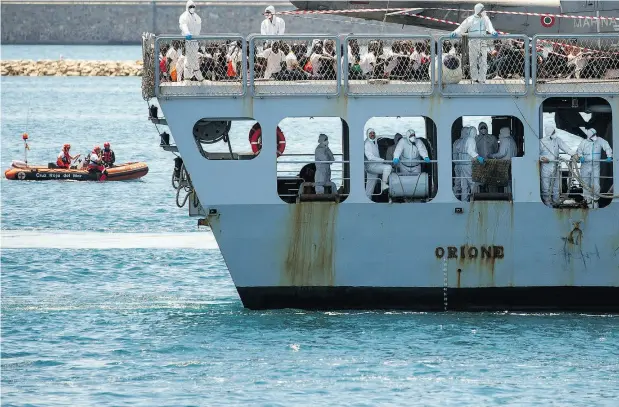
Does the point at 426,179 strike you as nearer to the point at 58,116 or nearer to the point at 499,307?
the point at 499,307

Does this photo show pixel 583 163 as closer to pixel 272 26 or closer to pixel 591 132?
pixel 591 132

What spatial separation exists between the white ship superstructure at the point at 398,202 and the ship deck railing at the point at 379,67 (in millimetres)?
39

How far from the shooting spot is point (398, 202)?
27797 millimetres

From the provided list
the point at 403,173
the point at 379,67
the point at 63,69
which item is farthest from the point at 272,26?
the point at 63,69

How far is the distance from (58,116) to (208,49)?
80316 millimetres

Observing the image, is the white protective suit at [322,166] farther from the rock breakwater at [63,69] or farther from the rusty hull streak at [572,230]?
the rock breakwater at [63,69]

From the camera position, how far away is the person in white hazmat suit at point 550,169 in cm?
2781

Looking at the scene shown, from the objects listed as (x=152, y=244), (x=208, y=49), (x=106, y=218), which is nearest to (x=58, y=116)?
(x=106, y=218)

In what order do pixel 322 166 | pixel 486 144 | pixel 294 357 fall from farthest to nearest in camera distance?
1. pixel 486 144
2. pixel 322 166
3. pixel 294 357

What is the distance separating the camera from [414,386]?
83.9 feet

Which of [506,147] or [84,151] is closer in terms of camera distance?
[506,147]

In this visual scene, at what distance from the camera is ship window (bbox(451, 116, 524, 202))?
91.6ft

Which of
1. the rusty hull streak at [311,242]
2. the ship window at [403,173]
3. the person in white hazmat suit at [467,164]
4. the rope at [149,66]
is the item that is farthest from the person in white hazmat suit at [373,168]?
the rope at [149,66]

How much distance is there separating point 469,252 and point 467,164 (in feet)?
6.09
